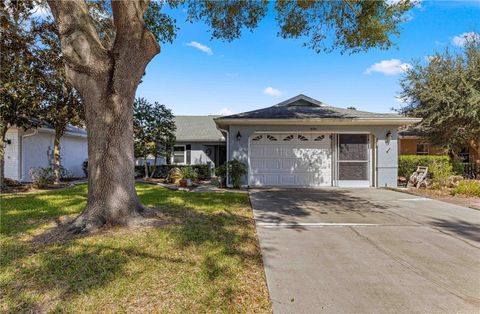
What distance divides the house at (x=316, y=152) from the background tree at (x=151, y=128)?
14.0 ft

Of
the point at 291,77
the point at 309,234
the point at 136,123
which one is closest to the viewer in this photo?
the point at 309,234

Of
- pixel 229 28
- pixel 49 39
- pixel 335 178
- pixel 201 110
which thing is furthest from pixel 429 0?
pixel 201 110

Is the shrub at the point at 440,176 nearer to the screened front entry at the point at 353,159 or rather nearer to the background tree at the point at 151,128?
the screened front entry at the point at 353,159

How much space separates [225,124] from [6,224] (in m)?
7.87

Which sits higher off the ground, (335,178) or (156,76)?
(156,76)

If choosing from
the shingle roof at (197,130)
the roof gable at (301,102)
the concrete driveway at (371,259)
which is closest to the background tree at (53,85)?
the shingle roof at (197,130)

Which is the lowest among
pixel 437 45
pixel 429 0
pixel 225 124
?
pixel 225 124

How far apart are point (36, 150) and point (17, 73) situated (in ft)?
18.0

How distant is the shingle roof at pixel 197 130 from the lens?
1721cm

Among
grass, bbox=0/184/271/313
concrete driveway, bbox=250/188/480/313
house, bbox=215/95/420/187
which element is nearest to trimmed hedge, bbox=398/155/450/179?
house, bbox=215/95/420/187

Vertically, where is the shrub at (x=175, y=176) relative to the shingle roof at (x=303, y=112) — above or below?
below

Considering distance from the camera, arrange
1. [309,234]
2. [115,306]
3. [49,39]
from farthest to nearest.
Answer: [49,39]
[309,234]
[115,306]

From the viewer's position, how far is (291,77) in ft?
50.1

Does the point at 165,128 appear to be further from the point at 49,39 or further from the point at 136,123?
the point at 49,39
